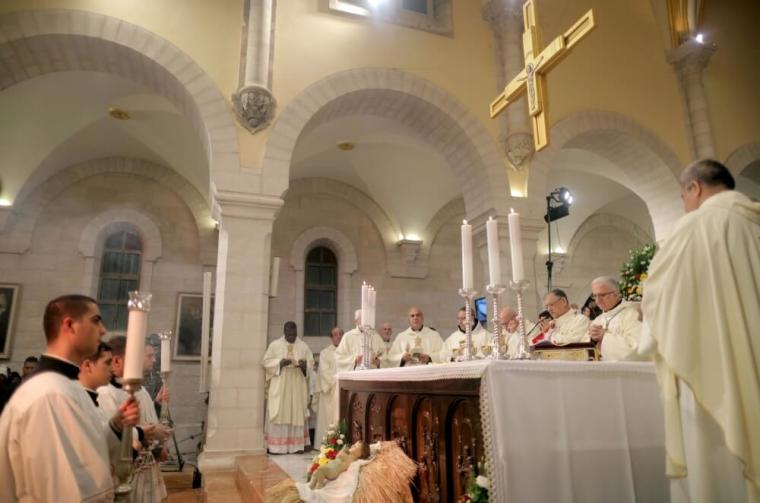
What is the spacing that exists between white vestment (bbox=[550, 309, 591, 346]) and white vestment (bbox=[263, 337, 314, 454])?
4.50 meters

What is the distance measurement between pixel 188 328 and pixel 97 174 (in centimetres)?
365

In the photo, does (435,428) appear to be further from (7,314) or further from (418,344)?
(7,314)

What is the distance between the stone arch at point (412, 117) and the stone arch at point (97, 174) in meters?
4.30

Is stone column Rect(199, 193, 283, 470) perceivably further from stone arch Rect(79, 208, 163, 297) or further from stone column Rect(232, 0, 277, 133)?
stone arch Rect(79, 208, 163, 297)

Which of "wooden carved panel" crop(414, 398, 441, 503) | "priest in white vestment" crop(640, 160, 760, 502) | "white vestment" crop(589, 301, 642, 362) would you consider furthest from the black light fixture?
"priest in white vestment" crop(640, 160, 760, 502)

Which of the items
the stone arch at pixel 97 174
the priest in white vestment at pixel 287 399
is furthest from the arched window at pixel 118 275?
the priest in white vestment at pixel 287 399

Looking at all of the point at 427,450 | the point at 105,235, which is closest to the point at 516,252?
the point at 427,450

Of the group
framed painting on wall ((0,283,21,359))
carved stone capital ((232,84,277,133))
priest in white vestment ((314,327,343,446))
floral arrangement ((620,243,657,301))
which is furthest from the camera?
framed painting on wall ((0,283,21,359))

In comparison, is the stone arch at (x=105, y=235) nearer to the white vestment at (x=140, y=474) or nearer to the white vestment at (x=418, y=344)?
the white vestment at (x=418, y=344)

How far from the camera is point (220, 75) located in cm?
730

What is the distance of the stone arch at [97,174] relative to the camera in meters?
9.96

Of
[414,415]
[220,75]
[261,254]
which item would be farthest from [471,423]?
[220,75]

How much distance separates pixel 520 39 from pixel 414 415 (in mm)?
7409

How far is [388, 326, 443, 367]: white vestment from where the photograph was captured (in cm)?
767
